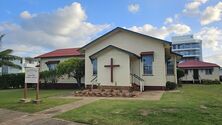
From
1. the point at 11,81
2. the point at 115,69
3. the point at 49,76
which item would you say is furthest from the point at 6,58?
the point at 115,69

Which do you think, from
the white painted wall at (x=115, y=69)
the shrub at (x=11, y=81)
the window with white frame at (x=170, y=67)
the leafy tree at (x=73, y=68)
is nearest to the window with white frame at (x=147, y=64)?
the white painted wall at (x=115, y=69)

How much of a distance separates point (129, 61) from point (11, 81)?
62.9 feet

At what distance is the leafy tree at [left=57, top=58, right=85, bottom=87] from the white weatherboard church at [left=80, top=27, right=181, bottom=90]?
178cm

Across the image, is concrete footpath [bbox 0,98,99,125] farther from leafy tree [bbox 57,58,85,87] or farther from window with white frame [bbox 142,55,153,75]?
leafy tree [bbox 57,58,85,87]

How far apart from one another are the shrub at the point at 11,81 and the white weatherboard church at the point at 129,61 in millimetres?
12493

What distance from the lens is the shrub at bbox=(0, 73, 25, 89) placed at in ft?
101

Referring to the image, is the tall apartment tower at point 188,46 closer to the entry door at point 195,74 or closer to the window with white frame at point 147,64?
the entry door at point 195,74

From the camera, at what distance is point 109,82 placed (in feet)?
66.7

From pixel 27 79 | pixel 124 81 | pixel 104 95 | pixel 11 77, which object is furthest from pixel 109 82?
pixel 11 77

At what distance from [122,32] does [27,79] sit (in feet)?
38.6

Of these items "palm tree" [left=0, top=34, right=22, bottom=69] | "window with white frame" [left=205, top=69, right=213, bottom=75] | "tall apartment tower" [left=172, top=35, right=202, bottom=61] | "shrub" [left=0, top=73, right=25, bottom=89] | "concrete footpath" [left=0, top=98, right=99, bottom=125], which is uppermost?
"tall apartment tower" [left=172, top=35, right=202, bottom=61]

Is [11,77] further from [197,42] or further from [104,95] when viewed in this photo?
[197,42]

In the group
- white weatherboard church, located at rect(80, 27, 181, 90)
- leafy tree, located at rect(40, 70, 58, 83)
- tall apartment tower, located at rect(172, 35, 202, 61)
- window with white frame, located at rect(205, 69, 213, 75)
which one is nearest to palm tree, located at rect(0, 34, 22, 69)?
leafy tree, located at rect(40, 70, 58, 83)

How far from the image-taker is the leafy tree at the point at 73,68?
25234 mm
